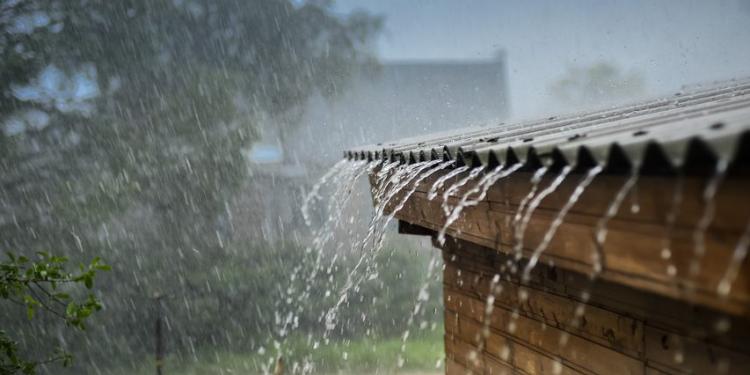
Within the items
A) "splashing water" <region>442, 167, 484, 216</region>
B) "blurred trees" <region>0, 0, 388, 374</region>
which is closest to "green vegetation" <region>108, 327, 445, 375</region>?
"blurred trees" <region>0, 0, 388, 374</region>

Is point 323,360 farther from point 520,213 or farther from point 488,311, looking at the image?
point 520,213

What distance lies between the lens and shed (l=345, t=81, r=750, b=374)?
1.21 metres

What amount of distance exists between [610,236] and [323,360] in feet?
43.4

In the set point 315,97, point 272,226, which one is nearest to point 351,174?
point 272,226

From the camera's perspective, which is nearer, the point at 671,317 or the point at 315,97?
the point at 671,317

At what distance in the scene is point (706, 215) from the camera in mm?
1209

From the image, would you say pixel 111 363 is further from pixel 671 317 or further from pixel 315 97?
pixel 671 317

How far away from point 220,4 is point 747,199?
18.5 meters

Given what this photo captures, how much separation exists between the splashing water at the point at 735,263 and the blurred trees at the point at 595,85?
2822 cm

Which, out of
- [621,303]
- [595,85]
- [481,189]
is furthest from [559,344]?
[595,85]

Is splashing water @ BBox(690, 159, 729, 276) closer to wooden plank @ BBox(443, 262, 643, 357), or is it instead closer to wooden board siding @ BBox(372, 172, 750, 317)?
wooden board siding @ BBox(372, 172, 750, 317)

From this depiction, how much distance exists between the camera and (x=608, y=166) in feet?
4.66

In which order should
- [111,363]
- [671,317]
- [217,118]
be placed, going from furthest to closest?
1. [217,118]
2. [111,363]
3. [671,317]

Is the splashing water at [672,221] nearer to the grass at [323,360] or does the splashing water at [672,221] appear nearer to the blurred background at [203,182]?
the blurred background at [203,182]
